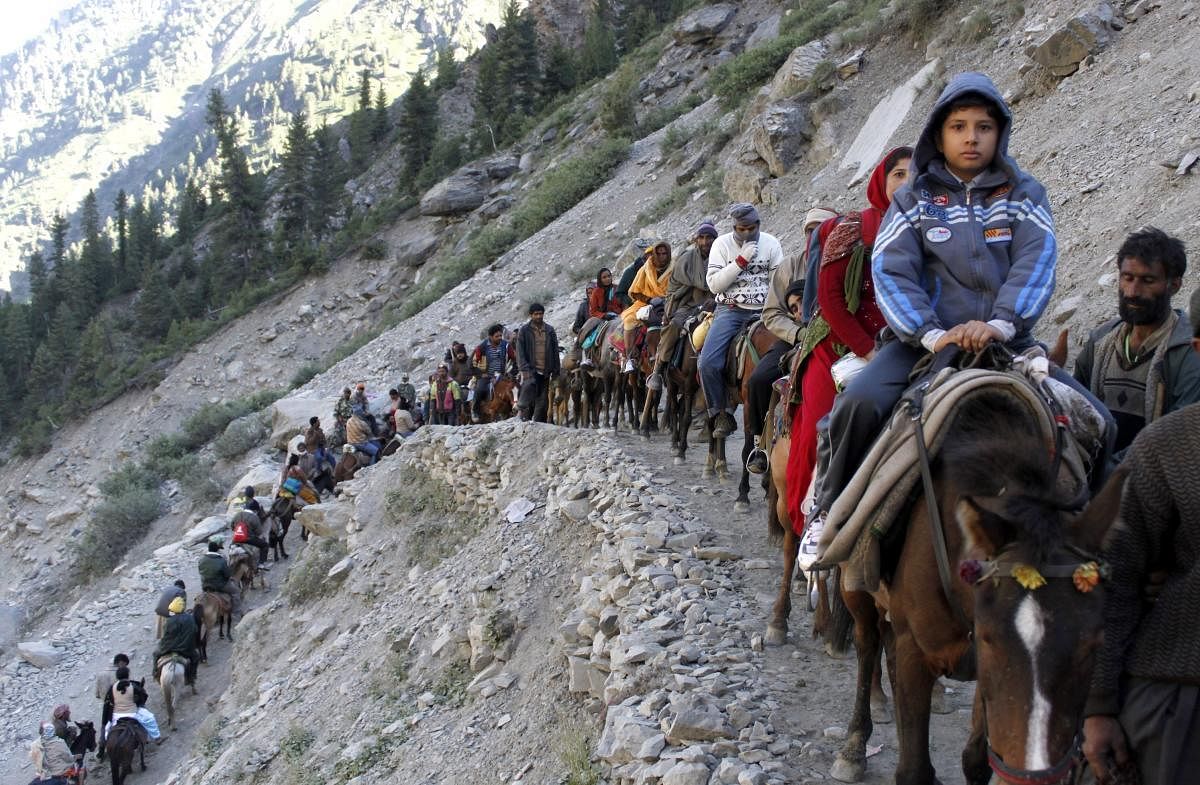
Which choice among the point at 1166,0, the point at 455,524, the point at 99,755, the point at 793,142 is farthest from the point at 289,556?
the point at 1166,0

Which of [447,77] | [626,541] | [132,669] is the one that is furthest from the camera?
[447,77]

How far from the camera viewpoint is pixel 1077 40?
14.9 meters

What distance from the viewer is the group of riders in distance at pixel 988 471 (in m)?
2.44

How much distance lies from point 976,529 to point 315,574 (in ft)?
44.5

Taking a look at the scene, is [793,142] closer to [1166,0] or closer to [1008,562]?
[1166,0]

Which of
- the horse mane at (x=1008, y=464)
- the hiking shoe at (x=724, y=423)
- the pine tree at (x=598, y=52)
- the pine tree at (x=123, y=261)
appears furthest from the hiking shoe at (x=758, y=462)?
the pine tree at (x=123, y=261)

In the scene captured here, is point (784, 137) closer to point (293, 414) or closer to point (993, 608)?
point (293, 414)

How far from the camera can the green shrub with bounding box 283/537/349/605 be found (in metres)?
14.5

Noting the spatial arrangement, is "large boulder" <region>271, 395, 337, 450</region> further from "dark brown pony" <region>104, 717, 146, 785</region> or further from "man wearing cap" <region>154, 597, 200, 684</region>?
"dark brown pony" <region>104, 717, 146, 785</region>

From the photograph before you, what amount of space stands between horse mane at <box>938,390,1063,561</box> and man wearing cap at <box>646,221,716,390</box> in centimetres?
658

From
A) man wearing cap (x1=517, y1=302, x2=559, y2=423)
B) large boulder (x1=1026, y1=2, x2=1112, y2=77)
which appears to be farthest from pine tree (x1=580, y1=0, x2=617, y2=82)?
man wearing cap (x1=517, y1=302, x2=559, y2=423)

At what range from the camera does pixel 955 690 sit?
16.7 feet

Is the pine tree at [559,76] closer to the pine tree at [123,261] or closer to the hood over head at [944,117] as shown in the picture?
the pine tree at [123,261]

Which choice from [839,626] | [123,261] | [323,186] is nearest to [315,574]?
[839,626]
